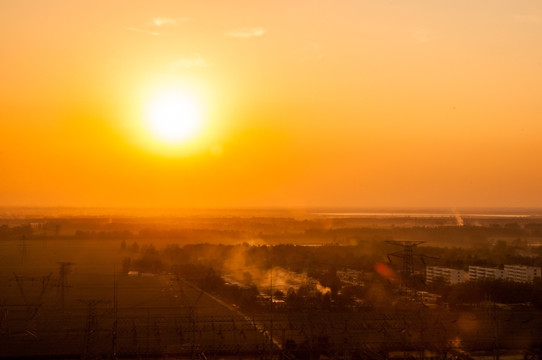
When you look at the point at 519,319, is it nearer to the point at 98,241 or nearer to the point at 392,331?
the point at 392,331

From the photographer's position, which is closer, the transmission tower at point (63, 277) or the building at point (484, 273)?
the transmission tower at point (63, 277)

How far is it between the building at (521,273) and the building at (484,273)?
0.19 metres

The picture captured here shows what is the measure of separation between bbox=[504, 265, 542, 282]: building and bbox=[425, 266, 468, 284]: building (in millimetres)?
1230

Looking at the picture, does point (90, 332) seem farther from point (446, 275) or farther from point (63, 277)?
point (446, 275)

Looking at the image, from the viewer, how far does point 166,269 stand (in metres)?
18.4

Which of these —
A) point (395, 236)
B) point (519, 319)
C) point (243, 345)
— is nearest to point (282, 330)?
point (243, 345)

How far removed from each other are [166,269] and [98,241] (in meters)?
8.21

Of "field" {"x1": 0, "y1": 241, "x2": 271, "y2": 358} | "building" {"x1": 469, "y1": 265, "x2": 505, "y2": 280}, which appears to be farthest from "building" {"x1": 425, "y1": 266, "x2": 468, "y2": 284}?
"field" {"x1": 0, "y1": 241, "x2": 271, "y2": 358}

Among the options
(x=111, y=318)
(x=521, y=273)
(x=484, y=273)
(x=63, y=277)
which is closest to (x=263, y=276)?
(x=63, y=277)

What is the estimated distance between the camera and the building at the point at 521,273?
17.5m

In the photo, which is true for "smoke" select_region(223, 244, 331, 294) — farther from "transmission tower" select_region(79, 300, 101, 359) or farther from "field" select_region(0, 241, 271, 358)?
"transmission tower" select_region(79, 300, 101, 359)

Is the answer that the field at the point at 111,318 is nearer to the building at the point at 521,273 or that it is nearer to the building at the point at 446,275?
the building at the point at 446,275

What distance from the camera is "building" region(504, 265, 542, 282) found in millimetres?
17516

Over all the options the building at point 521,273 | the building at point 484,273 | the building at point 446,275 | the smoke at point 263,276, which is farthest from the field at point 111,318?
the building at point 521,273
